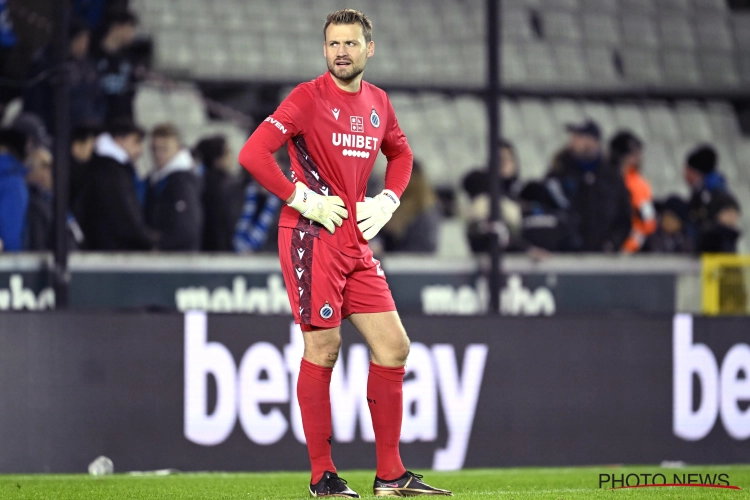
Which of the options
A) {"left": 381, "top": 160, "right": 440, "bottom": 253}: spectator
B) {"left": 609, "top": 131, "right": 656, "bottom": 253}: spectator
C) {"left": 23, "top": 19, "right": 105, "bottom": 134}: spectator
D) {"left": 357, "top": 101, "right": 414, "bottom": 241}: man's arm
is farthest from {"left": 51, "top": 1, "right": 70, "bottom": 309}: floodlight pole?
{"left": 609, "top": 131, "right": 656, "bottom": 253}: spectator

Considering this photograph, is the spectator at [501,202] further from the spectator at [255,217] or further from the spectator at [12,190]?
the spectator at [12,190]

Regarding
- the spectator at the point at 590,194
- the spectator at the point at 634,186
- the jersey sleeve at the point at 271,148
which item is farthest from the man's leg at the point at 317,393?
→ the spectator at the point at 634,186

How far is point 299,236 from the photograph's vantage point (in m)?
4.79

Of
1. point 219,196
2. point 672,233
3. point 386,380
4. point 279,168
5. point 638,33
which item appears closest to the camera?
point 279,168

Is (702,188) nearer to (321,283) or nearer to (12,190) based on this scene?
(12,190)

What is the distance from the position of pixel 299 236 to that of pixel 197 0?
5281mm

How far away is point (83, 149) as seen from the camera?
7.96 meters

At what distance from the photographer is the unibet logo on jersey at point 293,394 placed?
700cm

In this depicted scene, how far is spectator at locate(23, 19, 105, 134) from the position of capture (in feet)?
24.8

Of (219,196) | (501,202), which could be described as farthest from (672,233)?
(219,196)

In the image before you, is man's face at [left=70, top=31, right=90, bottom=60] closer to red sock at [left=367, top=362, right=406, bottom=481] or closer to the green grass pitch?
the green grass pitch

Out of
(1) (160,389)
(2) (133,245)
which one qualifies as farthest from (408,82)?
(1) (160,389)

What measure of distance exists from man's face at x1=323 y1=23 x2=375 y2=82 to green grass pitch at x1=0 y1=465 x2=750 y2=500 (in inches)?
64.4

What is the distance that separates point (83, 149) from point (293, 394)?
2.15 metres
